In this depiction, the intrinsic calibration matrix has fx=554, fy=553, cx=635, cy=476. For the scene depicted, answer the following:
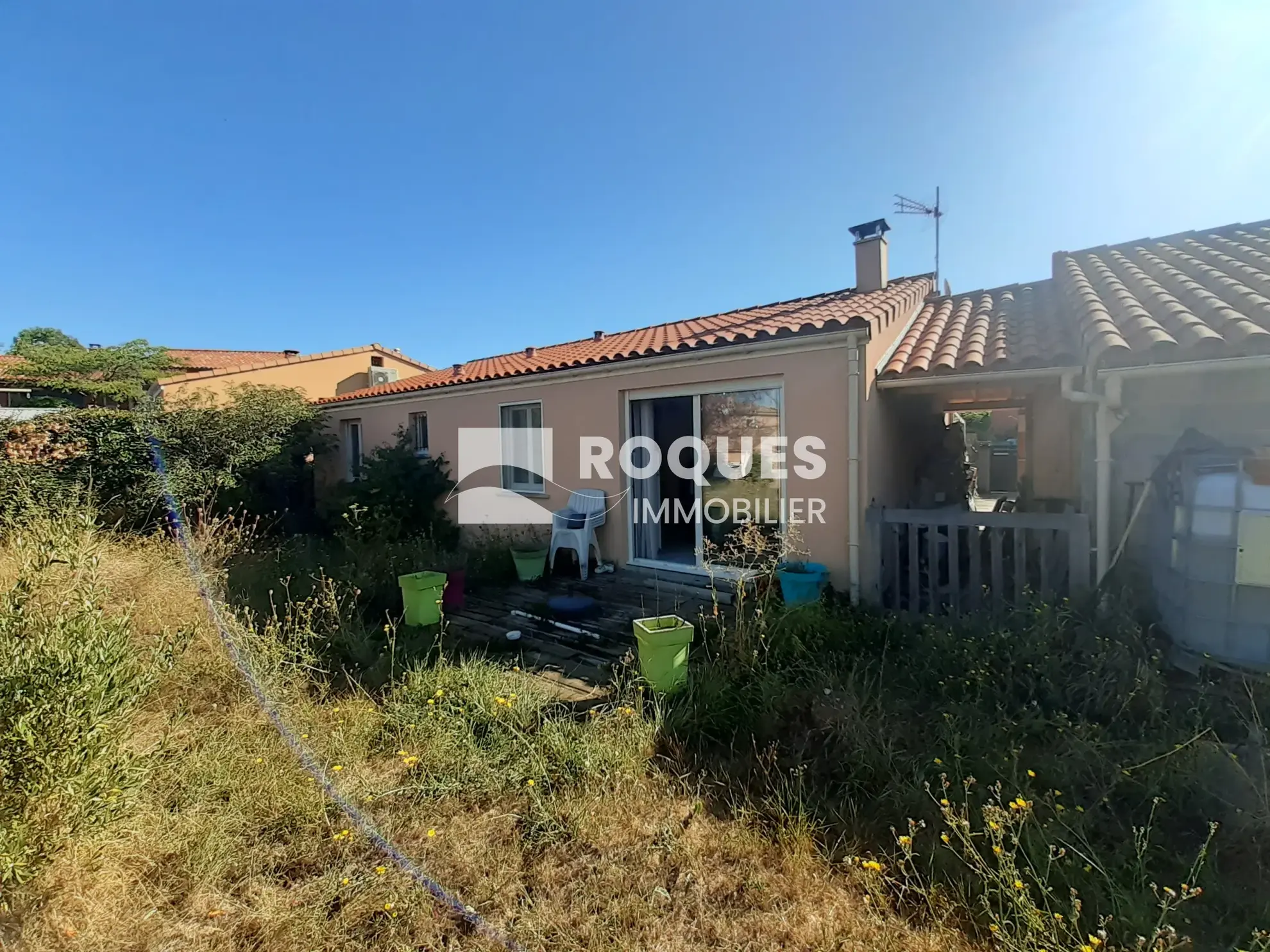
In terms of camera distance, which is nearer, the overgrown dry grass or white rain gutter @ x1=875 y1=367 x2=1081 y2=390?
the overgrown dry grass

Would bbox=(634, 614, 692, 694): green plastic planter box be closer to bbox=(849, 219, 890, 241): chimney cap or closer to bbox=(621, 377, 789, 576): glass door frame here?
bbox=(621, 377, 789, 576): glass door frame

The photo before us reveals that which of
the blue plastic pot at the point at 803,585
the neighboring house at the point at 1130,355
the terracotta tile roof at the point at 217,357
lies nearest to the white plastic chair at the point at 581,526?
the blue plastic pot at the point at 803,585

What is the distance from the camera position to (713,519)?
25.2ft

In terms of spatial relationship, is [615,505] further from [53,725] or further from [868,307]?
[53,725]

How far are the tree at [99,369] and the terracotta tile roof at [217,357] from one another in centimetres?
134

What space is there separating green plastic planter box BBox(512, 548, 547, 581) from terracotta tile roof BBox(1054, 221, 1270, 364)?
680 cm

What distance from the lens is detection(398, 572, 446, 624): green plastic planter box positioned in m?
6.18

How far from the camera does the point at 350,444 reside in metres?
13.8

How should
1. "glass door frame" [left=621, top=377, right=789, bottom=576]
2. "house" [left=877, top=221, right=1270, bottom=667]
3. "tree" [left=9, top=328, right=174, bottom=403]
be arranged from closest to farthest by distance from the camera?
1. "house" [left=877, top=221, right=1270, bottom=667]
2. "glass door frame" [left=621, top=377, right=789, bottom=576]
3. "tree" [left=9, top=328, right=174, bottom=403]

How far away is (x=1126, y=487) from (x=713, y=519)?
4.39 metres

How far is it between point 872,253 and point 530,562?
7.03 meters

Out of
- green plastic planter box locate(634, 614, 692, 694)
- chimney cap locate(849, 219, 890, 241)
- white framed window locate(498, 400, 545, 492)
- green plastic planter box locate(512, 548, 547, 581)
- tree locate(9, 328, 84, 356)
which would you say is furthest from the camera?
tree locate(9, 328, 84, 356)

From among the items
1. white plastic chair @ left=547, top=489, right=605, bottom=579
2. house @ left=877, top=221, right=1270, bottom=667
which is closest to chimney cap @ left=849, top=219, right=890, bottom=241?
house @ left=877, top=221, right=1270, bottom=667

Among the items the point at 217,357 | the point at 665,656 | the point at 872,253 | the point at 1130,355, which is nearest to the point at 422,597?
the point at 665,656
